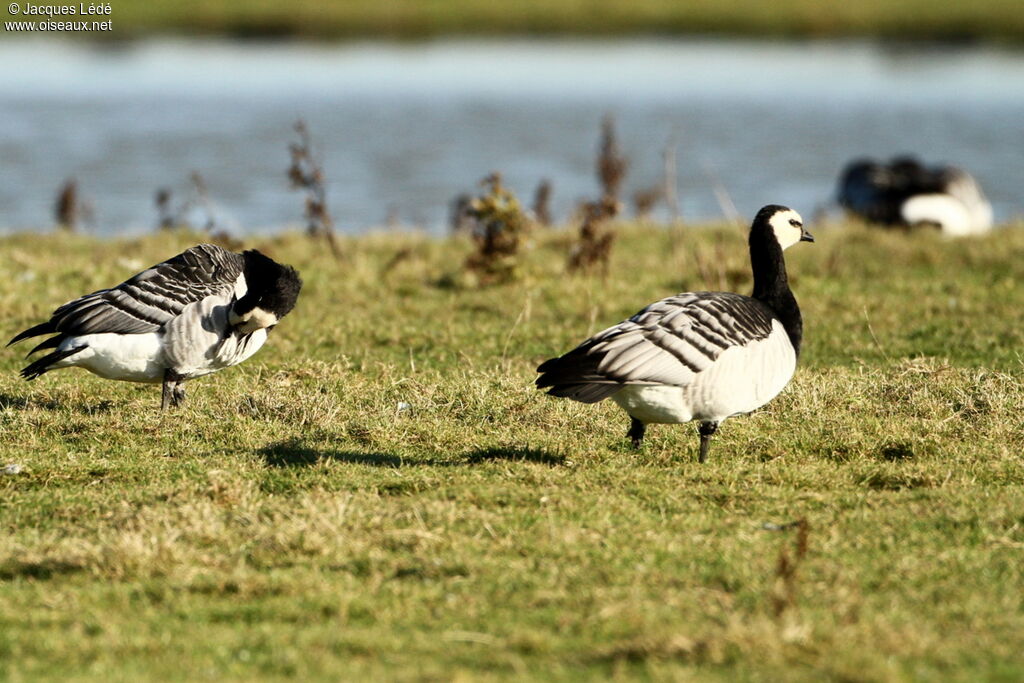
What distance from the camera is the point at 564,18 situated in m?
Result: 68.4

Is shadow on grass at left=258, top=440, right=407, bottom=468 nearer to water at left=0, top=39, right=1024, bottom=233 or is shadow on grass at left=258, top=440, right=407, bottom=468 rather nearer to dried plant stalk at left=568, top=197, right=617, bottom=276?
dried plant stalk at left=568, top=197, right=617, bottom=276

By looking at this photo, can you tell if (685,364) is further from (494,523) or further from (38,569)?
(38,569)

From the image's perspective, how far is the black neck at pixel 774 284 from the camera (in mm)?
8938

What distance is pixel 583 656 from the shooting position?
18.1 feet

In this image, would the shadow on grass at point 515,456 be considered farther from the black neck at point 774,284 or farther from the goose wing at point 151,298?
the goose wing at point 151,298

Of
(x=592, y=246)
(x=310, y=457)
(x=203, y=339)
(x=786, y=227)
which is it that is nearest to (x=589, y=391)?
(x=310, y=457)

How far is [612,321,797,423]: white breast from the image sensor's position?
7.91 m

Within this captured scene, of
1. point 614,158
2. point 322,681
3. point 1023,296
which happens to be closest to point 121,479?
point 322,681

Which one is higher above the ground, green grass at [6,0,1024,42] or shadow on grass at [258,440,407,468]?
green grass at [6,0,1024,42]

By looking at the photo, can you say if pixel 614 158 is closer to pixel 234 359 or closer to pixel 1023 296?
pixel 1023 296

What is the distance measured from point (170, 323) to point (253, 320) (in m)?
0.64

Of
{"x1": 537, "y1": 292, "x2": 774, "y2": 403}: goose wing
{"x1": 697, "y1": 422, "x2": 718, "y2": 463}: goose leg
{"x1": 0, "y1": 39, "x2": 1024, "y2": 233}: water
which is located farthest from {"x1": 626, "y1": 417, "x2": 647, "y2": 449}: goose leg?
{"x1": 0, "y1": 39, "x2": 1024, "y2": 233}: water

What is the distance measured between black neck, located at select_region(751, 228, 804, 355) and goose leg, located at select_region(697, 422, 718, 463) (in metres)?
0.97

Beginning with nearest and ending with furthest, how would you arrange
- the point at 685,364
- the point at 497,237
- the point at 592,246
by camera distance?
the point at 685,364
the point at 497,237
the point at 592,246
